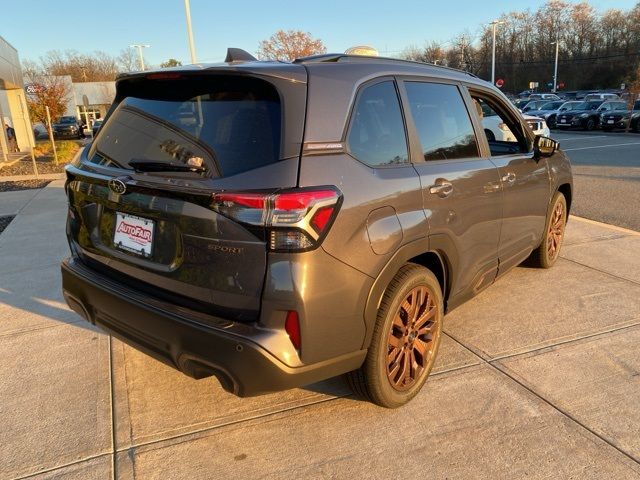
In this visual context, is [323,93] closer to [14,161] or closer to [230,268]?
[230,268]

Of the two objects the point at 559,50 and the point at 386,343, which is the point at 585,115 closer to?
the point at 386,343

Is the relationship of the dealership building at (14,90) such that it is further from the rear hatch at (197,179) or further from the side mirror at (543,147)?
the side mirror at (543,147)

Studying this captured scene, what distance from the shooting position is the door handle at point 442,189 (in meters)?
2.84

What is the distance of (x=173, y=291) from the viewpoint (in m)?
2.40

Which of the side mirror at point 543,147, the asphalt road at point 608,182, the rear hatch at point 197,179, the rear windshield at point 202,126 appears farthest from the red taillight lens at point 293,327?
the asphalt road at point 608,182

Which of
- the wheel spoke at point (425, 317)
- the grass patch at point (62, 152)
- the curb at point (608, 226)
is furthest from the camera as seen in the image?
the grass patch at point (62, 152)

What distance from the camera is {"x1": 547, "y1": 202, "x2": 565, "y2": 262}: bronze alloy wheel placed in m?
4.97

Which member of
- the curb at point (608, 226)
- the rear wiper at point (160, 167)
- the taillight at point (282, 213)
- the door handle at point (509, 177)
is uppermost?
the rear wiper at point (160, 167)

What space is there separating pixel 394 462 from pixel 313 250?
3.74 feet

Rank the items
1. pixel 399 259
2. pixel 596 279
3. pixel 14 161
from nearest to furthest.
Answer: pixel 399 259 < pixel 596 279 < pixel 14 161

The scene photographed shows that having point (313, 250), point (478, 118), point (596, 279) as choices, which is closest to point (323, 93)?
point (313, 250)

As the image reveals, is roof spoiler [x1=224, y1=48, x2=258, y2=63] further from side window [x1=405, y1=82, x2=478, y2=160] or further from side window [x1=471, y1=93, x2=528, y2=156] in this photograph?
side window [x1=471, y1=93, x2=528, y2=156]

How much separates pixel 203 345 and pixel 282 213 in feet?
2.26

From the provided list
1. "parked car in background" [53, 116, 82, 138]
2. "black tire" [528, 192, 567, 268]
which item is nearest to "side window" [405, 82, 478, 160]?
"black tire" [528, 192, 567, 268]
